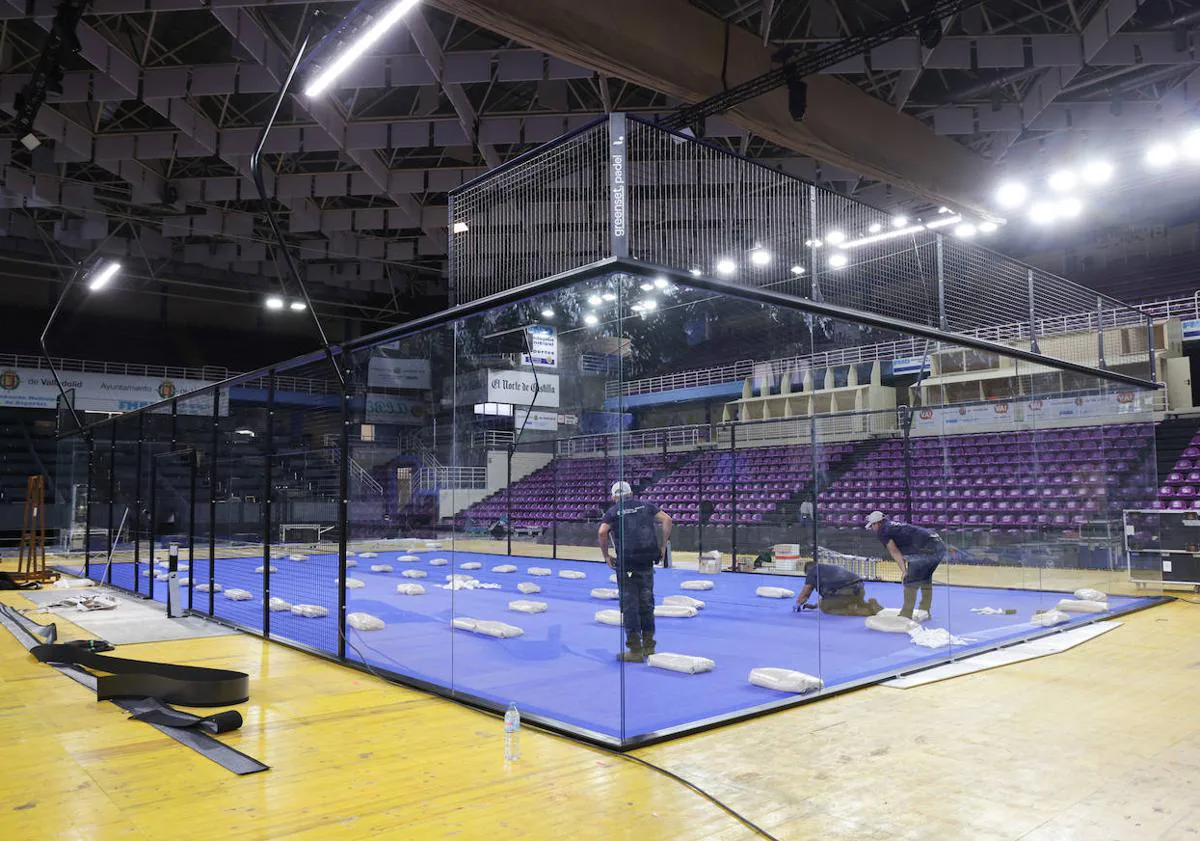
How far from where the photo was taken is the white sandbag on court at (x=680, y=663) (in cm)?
592

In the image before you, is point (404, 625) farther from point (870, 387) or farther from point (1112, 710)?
point (1112, 710)

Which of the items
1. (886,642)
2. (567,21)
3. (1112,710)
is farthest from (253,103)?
(1112,710)

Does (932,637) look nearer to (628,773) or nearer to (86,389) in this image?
(628,773)

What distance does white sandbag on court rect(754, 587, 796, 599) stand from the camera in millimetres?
8091

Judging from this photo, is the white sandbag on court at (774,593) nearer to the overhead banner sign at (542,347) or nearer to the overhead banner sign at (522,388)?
the overhead banner sign at (522,388)

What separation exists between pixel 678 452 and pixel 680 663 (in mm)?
1674

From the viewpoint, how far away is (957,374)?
25.9 feet

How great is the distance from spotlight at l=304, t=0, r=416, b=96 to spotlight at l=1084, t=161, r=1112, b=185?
1563 cm

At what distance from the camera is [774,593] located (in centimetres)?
866

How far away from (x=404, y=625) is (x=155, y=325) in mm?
26817

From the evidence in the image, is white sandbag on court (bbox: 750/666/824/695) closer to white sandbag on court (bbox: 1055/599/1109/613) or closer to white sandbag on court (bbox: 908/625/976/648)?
white sandbag on court (bbox: 908/625/976/648)

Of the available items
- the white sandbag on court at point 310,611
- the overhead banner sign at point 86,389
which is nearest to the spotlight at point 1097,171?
the white sandbag on court at point 310,611

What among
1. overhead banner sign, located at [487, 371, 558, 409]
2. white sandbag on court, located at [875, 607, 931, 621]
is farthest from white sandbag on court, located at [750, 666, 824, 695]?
overhead banner sign, located at [487, 371, 558, 409]

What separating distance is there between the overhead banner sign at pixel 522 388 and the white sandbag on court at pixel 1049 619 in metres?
6.14
